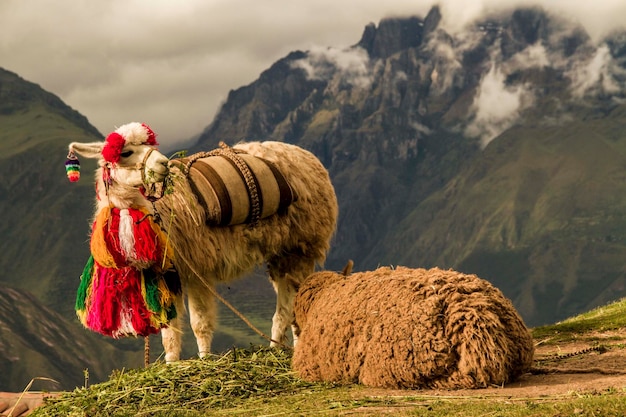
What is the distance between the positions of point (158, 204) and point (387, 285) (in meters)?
3.30

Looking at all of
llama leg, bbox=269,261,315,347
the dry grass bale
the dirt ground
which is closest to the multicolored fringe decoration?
the dry grass bale

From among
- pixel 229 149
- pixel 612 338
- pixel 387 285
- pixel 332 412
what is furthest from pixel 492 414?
pixel 229 149

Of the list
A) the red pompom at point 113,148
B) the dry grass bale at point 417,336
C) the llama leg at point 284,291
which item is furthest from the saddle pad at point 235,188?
the dry grass bale at point 417,336

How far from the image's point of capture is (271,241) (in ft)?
40.5

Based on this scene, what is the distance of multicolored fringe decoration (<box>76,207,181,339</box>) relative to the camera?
10195mm

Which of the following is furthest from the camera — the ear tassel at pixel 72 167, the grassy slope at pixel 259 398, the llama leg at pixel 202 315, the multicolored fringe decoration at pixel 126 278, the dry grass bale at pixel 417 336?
the llama leg at pixel 202 315

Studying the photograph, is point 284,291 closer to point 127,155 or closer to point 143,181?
point 143,181

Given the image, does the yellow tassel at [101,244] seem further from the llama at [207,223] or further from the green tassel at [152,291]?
the green tassel at [152,291]

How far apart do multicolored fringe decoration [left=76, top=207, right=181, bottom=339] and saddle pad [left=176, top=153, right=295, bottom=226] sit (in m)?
1.11

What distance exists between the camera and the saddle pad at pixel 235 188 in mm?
11508

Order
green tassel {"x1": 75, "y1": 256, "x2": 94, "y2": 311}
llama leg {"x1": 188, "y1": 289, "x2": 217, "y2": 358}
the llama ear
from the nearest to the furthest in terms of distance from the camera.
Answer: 1. the llama ear
2. green tassel {"x1": 75, "y1": 256, "x2": 94, "y2": 311}
3. llama leg {"x1": 188, "y1": 289, "x2": 217, "y2": 358}

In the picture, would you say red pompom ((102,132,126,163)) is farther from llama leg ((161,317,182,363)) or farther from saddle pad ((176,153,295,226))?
llama leg ((161,317,182,363))

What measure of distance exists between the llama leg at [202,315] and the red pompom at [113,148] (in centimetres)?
230

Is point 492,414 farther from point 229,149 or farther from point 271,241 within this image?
point 229,149
